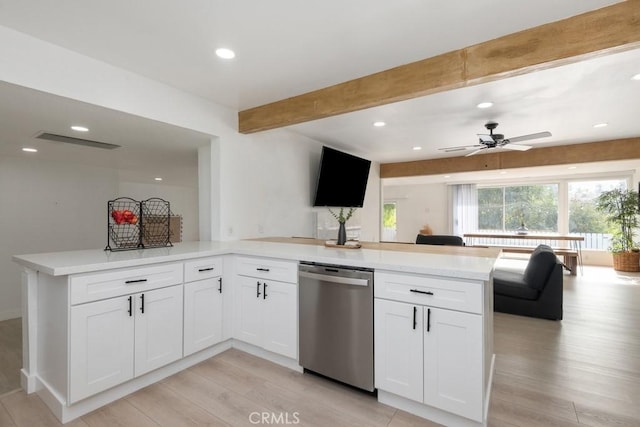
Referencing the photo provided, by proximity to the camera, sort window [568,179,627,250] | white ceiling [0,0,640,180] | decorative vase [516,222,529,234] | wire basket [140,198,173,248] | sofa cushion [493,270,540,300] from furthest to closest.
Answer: decorative vase [516,222,529,234] → window [568,179,627,250] → sofa cushion [493,270,540,300] → wire basket [140,198,173,248] → white ceiling [0,0,640,180]

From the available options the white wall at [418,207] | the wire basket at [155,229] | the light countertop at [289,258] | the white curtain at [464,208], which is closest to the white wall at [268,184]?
the wire basket at [155,229]

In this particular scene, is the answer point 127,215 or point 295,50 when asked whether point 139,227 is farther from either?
point 295,50

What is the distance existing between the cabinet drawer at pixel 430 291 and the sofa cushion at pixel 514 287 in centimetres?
260

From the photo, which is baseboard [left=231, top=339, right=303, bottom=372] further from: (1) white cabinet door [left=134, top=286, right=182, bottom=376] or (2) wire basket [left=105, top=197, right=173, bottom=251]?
(2) wire basket [left=105, top=197, right=173, bottom=251]

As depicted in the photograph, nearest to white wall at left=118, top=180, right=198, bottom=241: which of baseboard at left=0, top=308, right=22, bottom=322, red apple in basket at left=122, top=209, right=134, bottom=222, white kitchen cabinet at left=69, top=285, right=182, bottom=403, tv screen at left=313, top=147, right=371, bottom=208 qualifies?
baseboard at left=0, top=308, right=22, bottom=322

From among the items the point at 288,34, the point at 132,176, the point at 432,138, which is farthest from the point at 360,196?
the point at 132,176

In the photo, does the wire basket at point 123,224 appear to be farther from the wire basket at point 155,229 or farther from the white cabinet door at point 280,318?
the white cabinet door at point 280,318

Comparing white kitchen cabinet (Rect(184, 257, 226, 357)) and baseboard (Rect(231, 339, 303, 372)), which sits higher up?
white kitchen cabinet (Rect(184, 257, 226, 357))

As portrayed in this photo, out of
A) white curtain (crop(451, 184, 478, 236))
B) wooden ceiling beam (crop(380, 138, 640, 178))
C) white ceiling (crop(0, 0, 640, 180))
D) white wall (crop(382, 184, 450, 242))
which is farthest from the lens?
white wall (crop(382, 184, 450, 242))

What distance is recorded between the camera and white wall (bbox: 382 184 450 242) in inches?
363

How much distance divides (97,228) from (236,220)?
2.79m

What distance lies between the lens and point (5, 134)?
2.91 meters

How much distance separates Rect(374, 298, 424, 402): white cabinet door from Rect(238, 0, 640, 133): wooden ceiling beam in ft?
5.20

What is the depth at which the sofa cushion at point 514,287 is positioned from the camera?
358 cm
